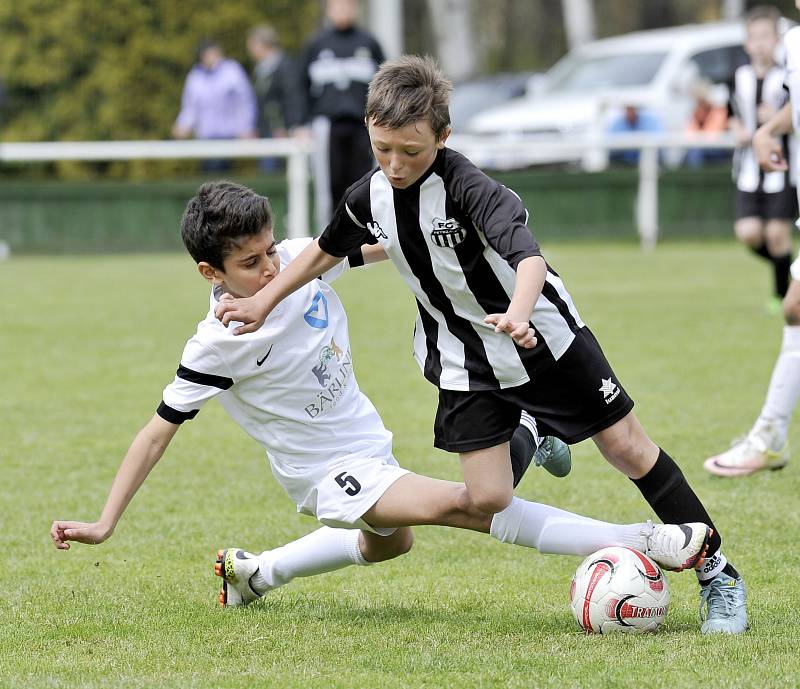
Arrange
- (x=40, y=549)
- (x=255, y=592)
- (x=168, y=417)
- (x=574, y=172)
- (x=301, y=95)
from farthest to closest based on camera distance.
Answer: (x=574, y=172)
(x=301, y=95)
(x=40, y=549)
(x=255, y=592)
(x=168, y=417)

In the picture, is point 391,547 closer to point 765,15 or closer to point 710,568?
point 710,568

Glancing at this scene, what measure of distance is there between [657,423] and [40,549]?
3.03 m

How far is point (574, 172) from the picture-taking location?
1595 centimetres

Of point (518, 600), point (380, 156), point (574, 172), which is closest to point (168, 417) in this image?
point (380, 156)

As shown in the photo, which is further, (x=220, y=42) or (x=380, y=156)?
(x=220, y=42)

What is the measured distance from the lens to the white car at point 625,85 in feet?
57.3

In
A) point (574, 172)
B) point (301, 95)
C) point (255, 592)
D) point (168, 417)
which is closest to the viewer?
point (168, 417)

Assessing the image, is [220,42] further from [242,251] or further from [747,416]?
[242,251]

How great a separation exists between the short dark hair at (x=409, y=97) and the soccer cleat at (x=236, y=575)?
1.30 meters

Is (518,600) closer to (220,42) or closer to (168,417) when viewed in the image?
(168,417)

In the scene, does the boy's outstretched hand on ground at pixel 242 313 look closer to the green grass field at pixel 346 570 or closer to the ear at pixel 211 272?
the ear at pixel 211 272

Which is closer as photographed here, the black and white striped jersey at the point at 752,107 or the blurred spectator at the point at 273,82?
the black and white striped jersey at the point at 752,107

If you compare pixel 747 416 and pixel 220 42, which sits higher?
pixel 220 42

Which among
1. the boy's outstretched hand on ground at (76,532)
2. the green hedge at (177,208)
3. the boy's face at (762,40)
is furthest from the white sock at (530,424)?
the green hedge at (177,208)
